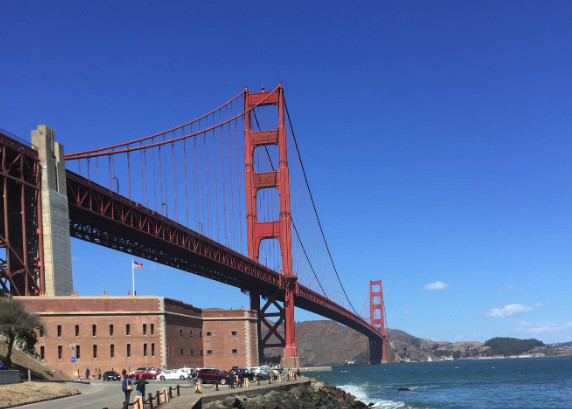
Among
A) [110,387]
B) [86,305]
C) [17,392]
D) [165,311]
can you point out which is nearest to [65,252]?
[86,305]

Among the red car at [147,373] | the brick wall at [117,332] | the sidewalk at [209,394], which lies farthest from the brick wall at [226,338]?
the sidewalk at [209,394]

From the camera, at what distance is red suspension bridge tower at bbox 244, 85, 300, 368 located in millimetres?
103938

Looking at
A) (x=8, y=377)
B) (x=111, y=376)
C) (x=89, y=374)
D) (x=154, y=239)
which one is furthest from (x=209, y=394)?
(x=154, y=239)

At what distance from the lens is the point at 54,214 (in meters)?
57.2

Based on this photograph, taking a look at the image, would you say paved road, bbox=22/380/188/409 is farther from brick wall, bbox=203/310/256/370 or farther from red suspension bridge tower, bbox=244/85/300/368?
red suspension bridge tower, bbox=244/85/300/368

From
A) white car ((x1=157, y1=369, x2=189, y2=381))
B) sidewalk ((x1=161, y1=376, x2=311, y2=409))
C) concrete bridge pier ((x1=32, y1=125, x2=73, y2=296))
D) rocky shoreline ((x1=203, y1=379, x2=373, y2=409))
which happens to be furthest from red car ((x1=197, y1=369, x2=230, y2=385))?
concrete bridge pier ((x1=32, y1=125, x2=73, y2=296))

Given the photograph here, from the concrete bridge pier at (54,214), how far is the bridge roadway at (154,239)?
2.77 m

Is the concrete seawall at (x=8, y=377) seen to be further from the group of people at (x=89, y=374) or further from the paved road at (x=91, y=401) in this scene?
the group of people at (x=89, y=374)

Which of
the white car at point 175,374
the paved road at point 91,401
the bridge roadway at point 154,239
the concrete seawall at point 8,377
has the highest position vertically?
the bridge roadway at point 154,239

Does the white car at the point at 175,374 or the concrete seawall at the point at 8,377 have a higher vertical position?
the concrete seawall at the point at 8,377

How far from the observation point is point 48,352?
55.9 metres

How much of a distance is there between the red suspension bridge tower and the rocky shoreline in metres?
40.0

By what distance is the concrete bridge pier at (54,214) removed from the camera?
5612 centimetres

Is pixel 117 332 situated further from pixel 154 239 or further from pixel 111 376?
pixel 154 239
